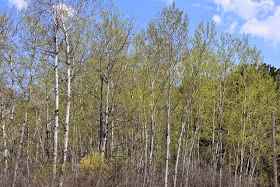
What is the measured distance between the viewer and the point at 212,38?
13867 millimetres

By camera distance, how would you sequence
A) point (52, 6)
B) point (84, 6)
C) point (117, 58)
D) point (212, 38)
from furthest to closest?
point (212, 38), point (117, 58), point (84, 6), point (52, 6)

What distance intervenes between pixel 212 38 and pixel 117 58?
507cm

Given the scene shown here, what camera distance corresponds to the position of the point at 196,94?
45.8ft

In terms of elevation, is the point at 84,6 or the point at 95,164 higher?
the point at 84,6

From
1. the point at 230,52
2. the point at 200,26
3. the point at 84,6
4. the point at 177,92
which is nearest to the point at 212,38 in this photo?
the point at 200,26

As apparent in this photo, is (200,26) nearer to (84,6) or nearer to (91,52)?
(91,52)

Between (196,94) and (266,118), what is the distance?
4868mm

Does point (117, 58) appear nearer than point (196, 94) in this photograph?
Yes

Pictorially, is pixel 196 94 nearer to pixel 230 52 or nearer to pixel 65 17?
pixel 230 52

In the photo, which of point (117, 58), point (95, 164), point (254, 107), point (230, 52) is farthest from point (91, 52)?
point (254, 107)

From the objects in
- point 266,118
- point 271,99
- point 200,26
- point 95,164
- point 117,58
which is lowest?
point 95,164

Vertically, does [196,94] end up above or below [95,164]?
above

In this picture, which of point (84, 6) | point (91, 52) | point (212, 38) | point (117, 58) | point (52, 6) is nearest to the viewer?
point (52, 6)

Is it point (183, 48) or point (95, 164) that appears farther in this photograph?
point (183, 48)
